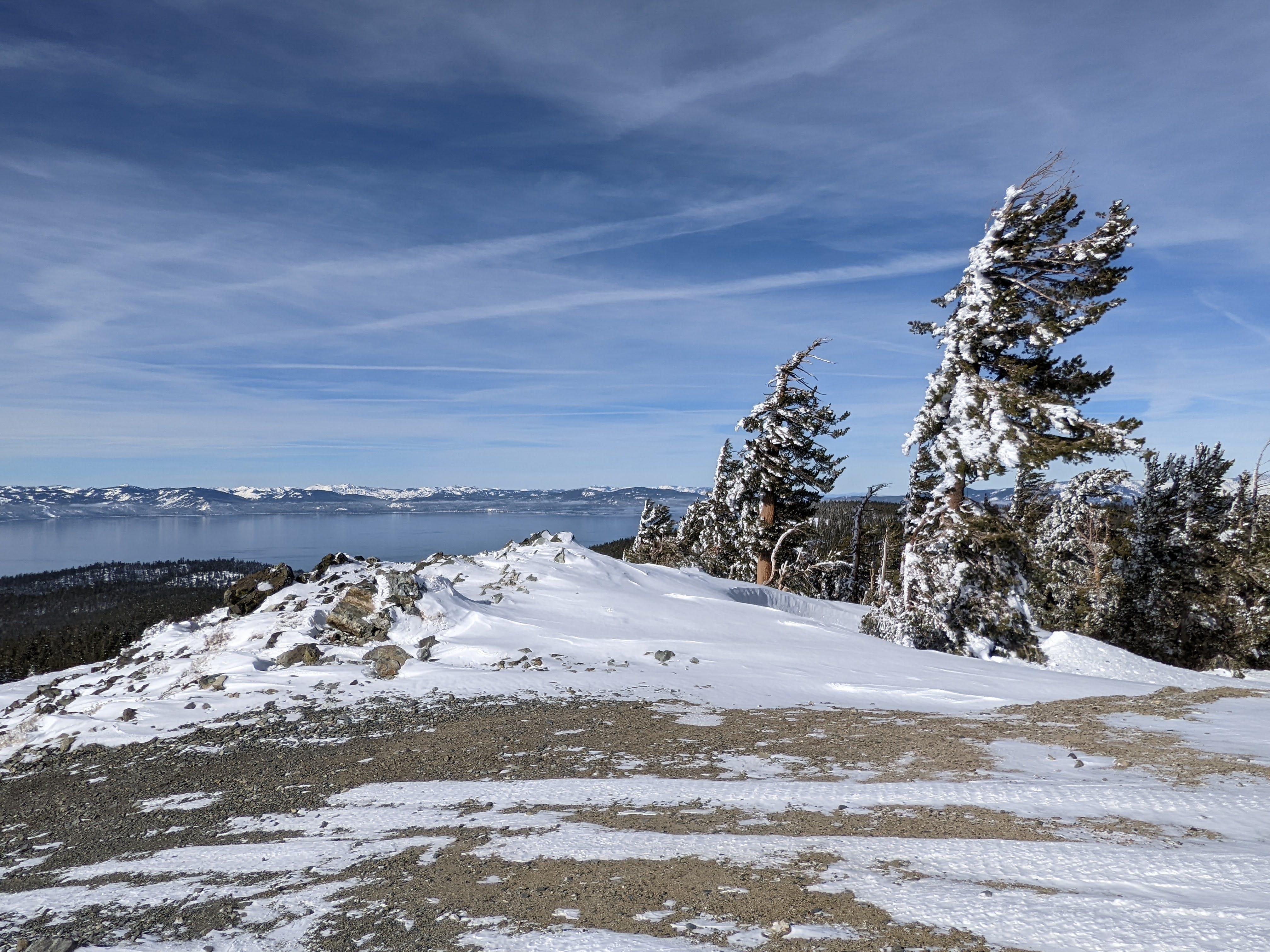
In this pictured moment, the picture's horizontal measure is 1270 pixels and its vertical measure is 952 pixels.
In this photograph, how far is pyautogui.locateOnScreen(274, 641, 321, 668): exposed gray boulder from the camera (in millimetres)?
11828

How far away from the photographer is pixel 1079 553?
31.6 m

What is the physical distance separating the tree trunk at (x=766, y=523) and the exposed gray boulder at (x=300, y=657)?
57.7ft

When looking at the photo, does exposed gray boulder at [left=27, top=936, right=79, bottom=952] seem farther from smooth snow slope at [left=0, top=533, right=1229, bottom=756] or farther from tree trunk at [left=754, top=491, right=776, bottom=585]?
tree trunk at [left=754, top=491, right=776, bottom=585]

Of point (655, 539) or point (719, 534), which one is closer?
point (719, 534)

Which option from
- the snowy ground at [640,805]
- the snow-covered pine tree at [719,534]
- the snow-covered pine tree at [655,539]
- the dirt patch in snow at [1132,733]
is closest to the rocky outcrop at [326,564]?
the snowy ground at [640,805]

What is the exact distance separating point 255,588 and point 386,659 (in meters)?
7.99

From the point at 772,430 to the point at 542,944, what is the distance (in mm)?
22920

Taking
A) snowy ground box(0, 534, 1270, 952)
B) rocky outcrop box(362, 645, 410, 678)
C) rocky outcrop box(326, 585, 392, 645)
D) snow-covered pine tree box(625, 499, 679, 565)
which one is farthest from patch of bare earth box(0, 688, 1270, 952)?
snow-covered pine tree box(625, 499, 679, 565)

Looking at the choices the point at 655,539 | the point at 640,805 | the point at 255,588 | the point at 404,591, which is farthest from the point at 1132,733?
the point at 655,539

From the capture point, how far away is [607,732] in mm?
8008

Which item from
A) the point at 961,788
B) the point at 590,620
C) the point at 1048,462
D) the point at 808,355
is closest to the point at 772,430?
the point at 808,355

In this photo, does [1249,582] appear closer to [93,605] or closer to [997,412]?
[997,412]

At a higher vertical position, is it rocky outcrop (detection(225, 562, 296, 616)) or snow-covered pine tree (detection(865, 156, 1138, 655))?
snow-covered pine tree (detection(865, 156, 1138, 655))

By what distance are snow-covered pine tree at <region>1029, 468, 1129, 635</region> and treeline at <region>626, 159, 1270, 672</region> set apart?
3.7 inches
